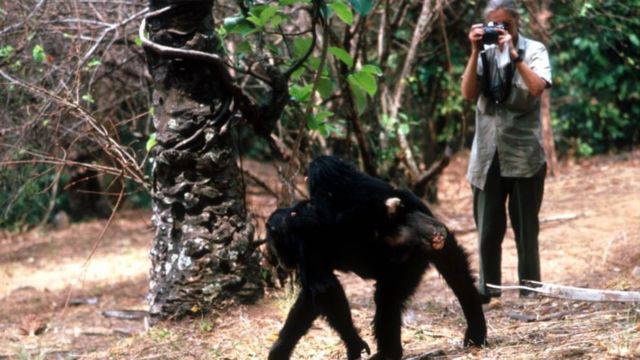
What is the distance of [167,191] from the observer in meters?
5.78

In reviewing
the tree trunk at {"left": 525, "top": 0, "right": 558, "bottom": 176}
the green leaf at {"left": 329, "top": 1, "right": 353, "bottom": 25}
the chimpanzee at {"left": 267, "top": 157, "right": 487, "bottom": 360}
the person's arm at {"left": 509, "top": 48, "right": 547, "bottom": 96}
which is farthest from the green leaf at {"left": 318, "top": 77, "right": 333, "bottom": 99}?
the tree trunk at {"left": 525, "top": 0, "right": 558, "bottom": 176}

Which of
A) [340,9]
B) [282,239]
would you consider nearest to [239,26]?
[340,9]

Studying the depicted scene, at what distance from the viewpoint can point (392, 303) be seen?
4633mm

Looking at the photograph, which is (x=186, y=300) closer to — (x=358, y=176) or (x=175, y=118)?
(x=175, y=118)

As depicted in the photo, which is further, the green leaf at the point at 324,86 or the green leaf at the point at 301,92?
the green leaf at the point at 301,92

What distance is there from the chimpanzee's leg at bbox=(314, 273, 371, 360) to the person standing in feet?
5.77

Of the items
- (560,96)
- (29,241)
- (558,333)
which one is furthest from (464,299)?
(560,96)

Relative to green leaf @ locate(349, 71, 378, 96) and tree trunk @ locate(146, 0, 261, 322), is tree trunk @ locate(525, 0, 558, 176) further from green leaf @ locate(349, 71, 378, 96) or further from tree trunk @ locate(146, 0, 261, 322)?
tree trunk @ locate(146, 0, 261, 322)

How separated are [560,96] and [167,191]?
460 inches

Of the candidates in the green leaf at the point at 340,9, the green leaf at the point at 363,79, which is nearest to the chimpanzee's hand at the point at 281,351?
the green leaf at the point at 363,79

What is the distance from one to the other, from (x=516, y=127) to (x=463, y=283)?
5.49ft

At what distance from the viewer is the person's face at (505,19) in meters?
5.95

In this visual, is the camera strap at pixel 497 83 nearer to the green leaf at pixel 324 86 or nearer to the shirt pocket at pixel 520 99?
the shirt pocket at pixel 520 99

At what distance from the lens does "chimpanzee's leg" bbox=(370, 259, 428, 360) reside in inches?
183
